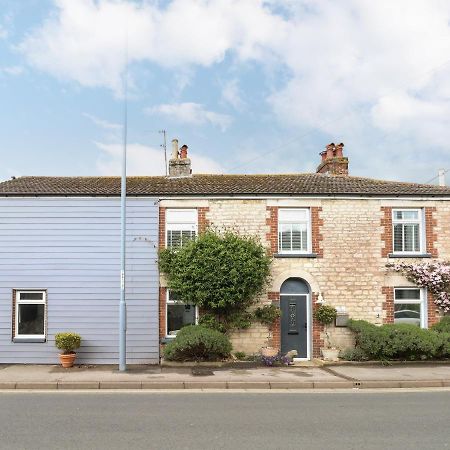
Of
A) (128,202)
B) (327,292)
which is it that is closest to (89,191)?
(128,202)

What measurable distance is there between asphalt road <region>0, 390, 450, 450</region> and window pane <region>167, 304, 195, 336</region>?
16.0ft

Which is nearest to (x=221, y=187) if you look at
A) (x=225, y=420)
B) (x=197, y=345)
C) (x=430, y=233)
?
(x=197, y=345)

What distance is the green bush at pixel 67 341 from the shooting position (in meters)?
14.9

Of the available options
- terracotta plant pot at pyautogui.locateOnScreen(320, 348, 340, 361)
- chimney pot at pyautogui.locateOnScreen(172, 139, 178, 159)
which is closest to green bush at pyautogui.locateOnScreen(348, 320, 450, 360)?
terracotta plant pot at pyautogui.locateOnScreen(320, 348, 340, 361)

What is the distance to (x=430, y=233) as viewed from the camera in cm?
1670

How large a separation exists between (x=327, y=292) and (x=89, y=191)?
7.95 m

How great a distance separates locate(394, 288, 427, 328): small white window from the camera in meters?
16.6

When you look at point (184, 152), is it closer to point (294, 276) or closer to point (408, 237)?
point (294, 276)

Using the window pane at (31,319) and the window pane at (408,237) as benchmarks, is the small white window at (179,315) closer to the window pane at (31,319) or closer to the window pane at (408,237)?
the window pane at (31,319)

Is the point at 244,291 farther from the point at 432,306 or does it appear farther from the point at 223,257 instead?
the point at 432,306

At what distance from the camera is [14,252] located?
16.3 metres

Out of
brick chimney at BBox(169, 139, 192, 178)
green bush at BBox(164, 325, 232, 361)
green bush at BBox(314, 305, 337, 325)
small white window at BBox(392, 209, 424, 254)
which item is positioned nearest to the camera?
green bush at BBox(164, 325, 232, 361)

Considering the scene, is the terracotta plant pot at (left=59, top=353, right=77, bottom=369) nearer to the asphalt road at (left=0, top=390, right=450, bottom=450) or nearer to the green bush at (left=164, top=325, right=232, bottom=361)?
the green bush at (left=164, top=325, right=232, bottom=361)

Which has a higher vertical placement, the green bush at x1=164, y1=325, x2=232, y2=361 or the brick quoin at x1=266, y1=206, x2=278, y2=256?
the brick quoin at x1=266, y1=206, x2=278, y2=256
